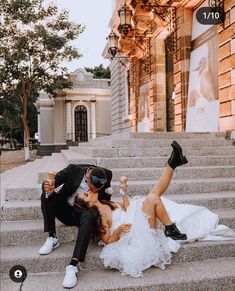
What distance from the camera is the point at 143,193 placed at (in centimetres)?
570

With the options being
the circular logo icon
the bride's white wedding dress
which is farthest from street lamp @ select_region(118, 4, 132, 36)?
the circular logo icon

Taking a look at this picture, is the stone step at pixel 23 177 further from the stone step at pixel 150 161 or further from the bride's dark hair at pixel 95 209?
the bride's dark hair at pixel 95 209

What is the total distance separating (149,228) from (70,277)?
1.01 m

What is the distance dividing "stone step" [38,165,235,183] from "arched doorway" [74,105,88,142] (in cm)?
2693

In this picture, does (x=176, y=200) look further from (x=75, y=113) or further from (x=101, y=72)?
(x=101, y=72)

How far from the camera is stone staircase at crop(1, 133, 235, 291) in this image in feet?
12.1

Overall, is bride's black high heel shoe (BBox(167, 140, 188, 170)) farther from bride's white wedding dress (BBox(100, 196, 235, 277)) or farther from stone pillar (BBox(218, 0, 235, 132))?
stone pillar (BBox(218, 0, 235, 132))

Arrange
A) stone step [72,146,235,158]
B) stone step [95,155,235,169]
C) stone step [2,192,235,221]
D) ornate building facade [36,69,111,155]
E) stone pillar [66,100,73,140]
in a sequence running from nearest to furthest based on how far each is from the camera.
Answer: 1. stone step [2,192,235,221]
2. stone step [95,155,235,169]
3. stone step [72,146,235,158]
4. stone pillar [66,100,73,140]
5. ornate building facade [36,69,111,155]

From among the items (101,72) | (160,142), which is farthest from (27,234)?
(101,72)

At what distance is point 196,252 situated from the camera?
4.16 metres

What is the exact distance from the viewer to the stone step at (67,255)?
156 inches

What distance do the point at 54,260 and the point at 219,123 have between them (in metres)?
6.84

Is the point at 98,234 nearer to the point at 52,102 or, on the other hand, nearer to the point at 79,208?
the point at 79,208

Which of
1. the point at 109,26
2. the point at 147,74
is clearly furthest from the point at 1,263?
the point at 109,26
